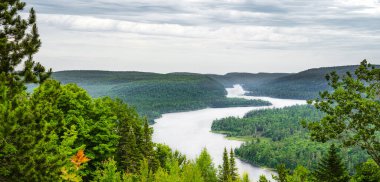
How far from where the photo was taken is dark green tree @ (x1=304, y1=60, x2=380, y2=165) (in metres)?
26.3

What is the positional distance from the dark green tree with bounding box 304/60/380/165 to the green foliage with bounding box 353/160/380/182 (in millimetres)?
1678

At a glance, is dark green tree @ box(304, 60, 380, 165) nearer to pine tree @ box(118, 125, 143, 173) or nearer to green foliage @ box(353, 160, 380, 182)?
green foliage @ box(353, 160, 380, 182)

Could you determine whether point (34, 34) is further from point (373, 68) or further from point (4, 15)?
point (373, 68)

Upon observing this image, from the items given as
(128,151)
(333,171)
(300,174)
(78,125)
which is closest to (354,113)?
(333,171)

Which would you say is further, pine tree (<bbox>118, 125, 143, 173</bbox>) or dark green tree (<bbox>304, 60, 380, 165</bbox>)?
pine tree (<bbox>118, 125, 143, 173</bbox>)

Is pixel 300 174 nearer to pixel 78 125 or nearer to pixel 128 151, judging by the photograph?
pixel 128 151

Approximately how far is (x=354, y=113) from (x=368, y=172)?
4394 millimetres

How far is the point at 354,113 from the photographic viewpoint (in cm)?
2775

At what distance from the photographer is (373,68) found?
90.0ft

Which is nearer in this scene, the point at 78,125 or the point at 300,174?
the point at 300,174

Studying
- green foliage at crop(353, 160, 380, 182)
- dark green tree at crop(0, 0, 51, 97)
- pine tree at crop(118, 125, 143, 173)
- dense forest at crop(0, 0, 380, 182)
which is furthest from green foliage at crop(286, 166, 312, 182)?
dark green tree at crop(0, 0, 51, 97)

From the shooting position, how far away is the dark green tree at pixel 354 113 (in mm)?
26312

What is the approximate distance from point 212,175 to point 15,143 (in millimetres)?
47700

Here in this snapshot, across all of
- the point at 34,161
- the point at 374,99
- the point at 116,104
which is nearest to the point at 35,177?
the point at 34,161
